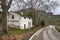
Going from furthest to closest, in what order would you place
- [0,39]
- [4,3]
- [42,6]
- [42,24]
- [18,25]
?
[42,24] → [42,6] → [18,25] → [4,3] → [0,39]

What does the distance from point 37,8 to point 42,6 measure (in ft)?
10.1

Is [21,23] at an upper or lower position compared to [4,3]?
lower

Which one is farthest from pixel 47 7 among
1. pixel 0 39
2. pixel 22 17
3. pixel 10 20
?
pixel 0 39

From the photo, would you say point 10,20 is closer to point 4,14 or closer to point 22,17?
point 22,17

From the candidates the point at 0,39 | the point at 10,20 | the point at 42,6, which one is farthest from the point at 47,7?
the point at 0,39

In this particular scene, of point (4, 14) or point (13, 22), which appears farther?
point (13, 22)

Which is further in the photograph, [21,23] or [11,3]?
[21,23]

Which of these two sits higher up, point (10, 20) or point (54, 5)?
point (54, 5)

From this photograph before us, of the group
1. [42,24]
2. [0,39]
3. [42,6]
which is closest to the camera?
[0,39]

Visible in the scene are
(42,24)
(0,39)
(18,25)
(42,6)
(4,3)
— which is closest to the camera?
(0,39)

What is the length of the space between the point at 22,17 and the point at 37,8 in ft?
25.2

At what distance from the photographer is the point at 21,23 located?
67000mm

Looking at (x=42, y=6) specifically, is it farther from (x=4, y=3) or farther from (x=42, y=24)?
(x=4, y=3)

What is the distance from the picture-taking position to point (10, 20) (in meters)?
66.0
